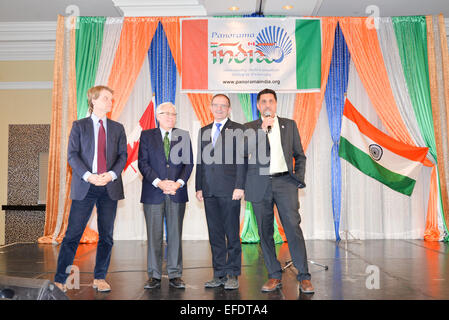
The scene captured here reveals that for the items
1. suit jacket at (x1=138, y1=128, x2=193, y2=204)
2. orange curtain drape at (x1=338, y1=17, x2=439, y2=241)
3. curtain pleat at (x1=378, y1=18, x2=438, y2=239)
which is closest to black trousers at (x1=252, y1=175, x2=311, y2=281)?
suit jacket at (x1=138, y1=128, x2=193, y2=204)

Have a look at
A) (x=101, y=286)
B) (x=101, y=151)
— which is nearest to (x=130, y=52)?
(x=101, y=151)

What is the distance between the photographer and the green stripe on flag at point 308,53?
612 cm

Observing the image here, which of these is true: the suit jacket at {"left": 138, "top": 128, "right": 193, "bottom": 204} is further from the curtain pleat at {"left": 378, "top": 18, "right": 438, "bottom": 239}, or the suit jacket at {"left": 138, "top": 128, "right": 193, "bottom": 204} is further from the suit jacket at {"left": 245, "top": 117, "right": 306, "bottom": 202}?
the curtain pleat at {"left": 378, "top": 18, "right": 438, "bottom": 239}

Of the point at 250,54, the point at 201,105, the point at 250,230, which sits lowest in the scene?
the point at 250,230

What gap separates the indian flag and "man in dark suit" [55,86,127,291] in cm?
389

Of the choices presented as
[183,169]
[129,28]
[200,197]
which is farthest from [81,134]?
[129,28]

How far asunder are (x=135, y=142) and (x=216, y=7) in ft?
7.63

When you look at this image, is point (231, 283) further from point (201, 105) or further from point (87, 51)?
point (87, 51)

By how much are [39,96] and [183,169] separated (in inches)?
186

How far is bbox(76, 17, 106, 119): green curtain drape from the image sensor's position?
6.19m

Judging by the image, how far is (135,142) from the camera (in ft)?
20.2

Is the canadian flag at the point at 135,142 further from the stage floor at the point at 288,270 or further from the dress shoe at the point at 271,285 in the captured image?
the dress shoe at the point at 271,285

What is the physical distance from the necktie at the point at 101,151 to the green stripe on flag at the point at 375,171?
392 centimetres
